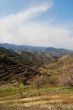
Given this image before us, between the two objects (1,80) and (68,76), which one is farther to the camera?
(1,80)

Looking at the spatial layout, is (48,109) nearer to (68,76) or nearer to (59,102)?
(59,102)

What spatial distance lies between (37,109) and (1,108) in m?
9.45

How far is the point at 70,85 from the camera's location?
113 m

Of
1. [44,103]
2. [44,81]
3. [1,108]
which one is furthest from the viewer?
[44,81]

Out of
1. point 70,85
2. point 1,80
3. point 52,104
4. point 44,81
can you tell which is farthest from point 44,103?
point 1,80

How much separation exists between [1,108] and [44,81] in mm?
73009

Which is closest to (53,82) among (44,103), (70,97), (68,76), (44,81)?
(44,81)

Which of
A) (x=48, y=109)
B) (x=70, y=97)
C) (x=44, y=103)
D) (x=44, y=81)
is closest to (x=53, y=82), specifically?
(x=44, y=81)

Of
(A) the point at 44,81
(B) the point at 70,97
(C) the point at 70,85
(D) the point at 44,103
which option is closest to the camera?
(D) the point at 44,103

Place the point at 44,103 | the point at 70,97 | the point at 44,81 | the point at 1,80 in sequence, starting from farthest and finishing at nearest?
the point at 1,80, the point at 44,81, the point at 70,97, the point at 44,103

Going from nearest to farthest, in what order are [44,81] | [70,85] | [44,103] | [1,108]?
1. [1,108]
2. [44,103]
3. [70,85]
4. [44,81]

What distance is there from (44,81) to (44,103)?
66097 mm

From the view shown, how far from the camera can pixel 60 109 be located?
62.3 metres

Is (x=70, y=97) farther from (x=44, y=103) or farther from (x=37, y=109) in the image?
(x=37, y=109)
